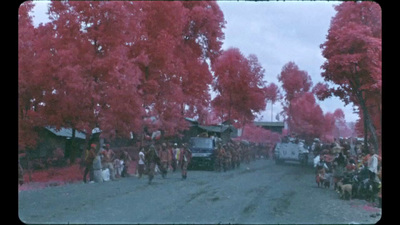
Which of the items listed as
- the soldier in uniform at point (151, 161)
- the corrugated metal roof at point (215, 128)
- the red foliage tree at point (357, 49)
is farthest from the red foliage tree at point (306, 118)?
the soldier in uniform at point (151, 161)

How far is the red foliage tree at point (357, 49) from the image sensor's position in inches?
748

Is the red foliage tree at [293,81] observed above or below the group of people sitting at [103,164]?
above

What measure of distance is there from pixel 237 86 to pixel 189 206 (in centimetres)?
2306

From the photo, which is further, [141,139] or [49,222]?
[141,139]

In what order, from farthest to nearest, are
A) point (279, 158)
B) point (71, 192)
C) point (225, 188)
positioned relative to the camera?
point (279, 158) < point (225, 188) < point (71, 192)

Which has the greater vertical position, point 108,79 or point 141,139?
point 108,79

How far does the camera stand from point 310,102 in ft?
111

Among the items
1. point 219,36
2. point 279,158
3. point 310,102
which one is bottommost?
point 279,158

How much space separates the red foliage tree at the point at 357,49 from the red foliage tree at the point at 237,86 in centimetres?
885

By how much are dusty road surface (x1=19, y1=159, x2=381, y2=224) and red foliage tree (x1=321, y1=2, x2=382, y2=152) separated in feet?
16.9

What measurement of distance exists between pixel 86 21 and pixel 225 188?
9350mm

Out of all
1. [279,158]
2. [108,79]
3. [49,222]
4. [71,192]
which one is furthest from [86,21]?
[279,158]

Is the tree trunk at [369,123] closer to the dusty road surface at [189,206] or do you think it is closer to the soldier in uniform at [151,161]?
the dusty road surface at [189,206]

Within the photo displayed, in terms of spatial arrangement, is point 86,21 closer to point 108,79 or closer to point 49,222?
point 108,79
